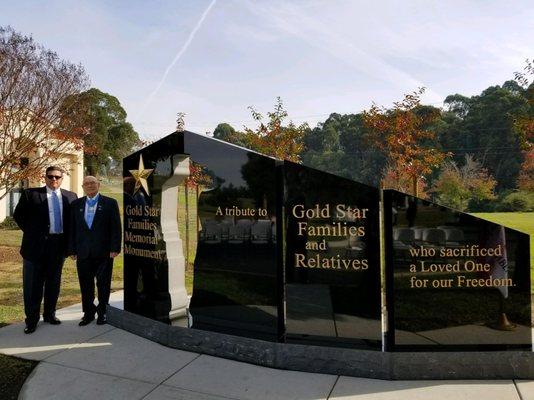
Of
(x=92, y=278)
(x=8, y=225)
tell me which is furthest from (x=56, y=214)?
(x=8, y=225)

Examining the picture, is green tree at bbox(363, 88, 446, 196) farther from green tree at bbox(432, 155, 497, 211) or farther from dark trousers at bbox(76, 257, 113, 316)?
green tree at bbox(432, 155, 497, 211)

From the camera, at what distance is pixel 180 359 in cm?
407

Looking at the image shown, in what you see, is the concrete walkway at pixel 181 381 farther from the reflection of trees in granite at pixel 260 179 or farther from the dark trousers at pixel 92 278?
the reflection of trees in granite at pixel 260 179

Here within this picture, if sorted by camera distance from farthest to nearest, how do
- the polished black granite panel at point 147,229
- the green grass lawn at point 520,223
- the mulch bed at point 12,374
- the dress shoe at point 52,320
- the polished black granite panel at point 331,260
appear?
the green grass lawn at point 520,223, the dress shoe at point 52,320, the polished black granite panel at point 147,229, the polished black granite panel at point 331,260, the mulch bed at point 12,374

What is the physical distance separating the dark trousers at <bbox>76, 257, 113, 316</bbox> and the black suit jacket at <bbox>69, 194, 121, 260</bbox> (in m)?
0.11

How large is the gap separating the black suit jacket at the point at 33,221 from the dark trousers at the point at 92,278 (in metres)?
0.48

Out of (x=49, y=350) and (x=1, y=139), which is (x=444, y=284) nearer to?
(x=49, y=350)

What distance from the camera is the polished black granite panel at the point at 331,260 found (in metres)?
3.74

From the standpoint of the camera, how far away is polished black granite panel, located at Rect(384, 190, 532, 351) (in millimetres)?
3625

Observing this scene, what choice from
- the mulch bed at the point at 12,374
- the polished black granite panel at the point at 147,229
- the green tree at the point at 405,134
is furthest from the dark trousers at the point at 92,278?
the green tree at the point at 405,134

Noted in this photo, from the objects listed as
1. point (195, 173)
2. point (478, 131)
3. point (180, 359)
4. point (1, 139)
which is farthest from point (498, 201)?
point (180, 359)

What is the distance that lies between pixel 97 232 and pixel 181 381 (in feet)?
7.18

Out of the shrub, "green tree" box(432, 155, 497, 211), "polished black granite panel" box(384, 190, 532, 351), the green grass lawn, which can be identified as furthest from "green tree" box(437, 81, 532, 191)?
"polished black granite panel" box(384, 190, 532, 351)

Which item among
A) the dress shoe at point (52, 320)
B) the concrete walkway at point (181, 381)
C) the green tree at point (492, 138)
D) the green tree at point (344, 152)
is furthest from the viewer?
the green tree at point (344, 152)
